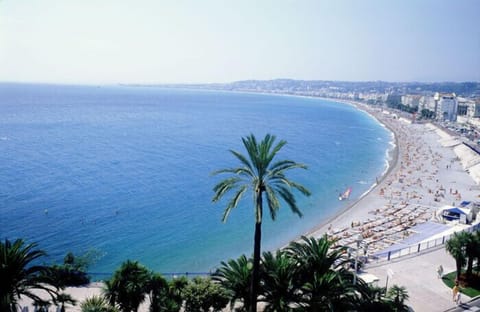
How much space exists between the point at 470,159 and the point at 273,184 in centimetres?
7515

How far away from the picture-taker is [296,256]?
16250mm

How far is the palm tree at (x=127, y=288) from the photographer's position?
611 inches

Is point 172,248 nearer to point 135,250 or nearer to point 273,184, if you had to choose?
point 135,250

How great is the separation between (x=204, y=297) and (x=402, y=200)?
1686 inches

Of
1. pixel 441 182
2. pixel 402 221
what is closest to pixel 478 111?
pixel 441 182

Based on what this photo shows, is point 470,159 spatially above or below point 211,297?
below

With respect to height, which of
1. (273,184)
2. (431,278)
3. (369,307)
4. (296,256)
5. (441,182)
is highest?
(273,184)

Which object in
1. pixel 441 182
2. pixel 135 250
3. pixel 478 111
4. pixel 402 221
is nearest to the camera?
pixel 135 250

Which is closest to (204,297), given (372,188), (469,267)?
(469,267)

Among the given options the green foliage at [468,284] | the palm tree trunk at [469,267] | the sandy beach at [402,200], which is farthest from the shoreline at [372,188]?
the palm tree trunk at [469,267]

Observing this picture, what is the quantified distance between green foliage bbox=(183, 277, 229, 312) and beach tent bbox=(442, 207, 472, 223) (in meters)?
31.8

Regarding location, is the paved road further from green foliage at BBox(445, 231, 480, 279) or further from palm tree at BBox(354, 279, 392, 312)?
palm tree at BBox(354, 279, 392, 312)

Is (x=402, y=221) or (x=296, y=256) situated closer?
(x=296, y=256)

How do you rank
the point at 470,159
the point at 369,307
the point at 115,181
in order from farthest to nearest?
the point at 470,159 < the point at 115,181 < the point at 369,307
